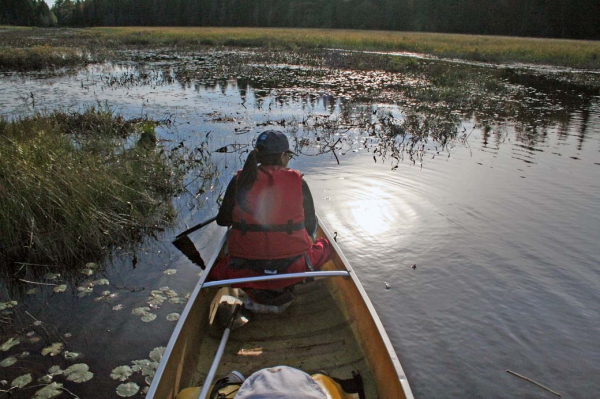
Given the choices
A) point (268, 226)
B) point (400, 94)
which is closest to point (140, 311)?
point (268, 226)

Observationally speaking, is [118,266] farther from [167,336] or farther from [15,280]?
[167,336]

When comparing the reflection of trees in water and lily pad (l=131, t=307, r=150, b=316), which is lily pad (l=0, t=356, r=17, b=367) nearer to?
lily pad (l=131, t=307, r=150, b=316)

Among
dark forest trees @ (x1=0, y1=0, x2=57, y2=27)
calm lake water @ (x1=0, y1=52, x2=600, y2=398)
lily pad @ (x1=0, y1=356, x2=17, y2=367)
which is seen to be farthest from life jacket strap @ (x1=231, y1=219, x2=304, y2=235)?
dark forest trees @ (x1=0, y1=0, x2=57, y2=27)

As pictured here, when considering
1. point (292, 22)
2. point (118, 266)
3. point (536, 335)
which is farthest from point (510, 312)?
point (292, 22)

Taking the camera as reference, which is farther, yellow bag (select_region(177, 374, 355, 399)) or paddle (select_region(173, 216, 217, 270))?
paddle (select_region(173, 216, 217, 270))

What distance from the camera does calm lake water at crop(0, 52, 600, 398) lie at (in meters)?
3.89

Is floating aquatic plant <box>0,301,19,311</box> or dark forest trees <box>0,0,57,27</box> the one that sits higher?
dark forest trees <box>0,0,57,27</box>

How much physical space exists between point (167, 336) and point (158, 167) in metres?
3.84

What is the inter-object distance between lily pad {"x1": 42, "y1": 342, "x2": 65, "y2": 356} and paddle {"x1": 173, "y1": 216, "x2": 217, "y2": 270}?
6.01ft

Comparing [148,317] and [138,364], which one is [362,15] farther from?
[138,364]

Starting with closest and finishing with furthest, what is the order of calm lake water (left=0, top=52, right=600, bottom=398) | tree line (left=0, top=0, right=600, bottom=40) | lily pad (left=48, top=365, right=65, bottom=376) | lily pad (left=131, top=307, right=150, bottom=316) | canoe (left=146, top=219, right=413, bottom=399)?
canoe (left=146, top=219, right=413, bottom=399), lily pad (left=48, top=365, right=65, bottom=376), calm lake water (left=0, top=52, right=600, bottom=398), lily pad (left=131, top=307, right=150, bottom=316), tree line (left=0, top=0, right=600, bottom=40)

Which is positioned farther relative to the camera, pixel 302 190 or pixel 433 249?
pixel 433 249

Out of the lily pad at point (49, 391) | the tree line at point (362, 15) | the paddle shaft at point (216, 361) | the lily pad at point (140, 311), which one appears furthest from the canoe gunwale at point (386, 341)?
the tree line at point (362, 15)

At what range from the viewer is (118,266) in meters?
5.14
